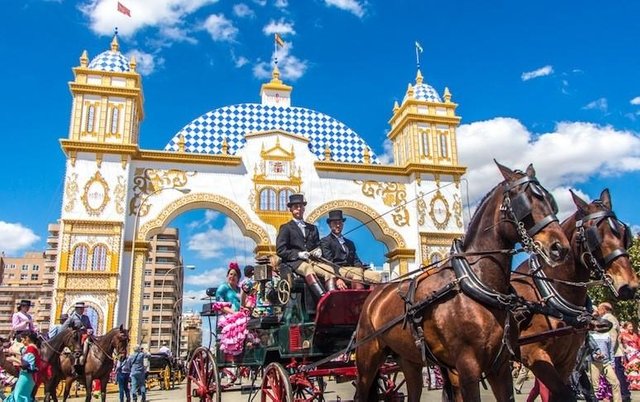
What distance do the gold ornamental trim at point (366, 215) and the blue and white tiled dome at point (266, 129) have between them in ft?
6.31

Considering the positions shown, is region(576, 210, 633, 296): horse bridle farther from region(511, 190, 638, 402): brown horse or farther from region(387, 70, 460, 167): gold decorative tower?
region(387, 70, 460, 167): gold decorative tower

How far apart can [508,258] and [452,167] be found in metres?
19.4

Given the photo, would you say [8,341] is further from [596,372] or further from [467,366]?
[596,372]

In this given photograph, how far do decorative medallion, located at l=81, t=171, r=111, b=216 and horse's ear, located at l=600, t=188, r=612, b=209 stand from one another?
1791 cm

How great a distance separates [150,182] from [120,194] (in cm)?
116

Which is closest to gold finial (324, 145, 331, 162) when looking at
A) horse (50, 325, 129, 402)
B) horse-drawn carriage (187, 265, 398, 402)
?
horse (50, 325, 129, 402)

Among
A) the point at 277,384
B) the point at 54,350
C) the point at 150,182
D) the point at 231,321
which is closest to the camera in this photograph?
the point at 277,384

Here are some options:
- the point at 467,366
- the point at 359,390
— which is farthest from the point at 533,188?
the point at 359,390

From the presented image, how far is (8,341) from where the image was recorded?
10.1 metres

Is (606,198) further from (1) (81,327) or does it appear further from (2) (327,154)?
(2) (327,154)

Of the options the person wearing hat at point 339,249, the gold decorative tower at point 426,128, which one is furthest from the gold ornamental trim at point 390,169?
the person wearing hat at point 339,249

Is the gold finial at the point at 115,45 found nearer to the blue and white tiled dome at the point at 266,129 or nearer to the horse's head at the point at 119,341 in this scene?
the blue and white tiled dome at the point at 266,129

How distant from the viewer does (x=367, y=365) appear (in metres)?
5.13

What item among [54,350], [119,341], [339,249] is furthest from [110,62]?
[339,249]
